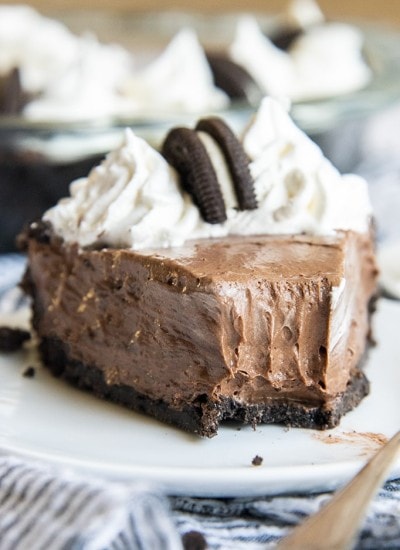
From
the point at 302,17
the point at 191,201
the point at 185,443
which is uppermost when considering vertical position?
the point at 191,201

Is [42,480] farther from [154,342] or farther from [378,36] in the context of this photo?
[378,36]

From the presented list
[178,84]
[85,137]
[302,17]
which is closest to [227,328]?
[85,137]

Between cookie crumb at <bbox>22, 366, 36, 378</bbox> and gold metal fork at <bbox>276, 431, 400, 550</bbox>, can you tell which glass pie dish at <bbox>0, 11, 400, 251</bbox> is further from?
gold metal fork at <bbox>276, 431, 400, 550</bbox>

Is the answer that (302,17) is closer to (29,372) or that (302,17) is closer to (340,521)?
(29,372)

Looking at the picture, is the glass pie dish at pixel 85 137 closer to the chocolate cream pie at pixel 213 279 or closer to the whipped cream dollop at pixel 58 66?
the whipped cream dollop at pixel 58 66

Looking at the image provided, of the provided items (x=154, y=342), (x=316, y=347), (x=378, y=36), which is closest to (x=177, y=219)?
(x=154, y=342)

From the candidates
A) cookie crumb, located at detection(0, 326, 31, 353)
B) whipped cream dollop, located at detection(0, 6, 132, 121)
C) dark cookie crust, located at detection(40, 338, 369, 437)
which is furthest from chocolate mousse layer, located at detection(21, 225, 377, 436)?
whipped cream dollop, located at detection(0, 6, 132, 121)
